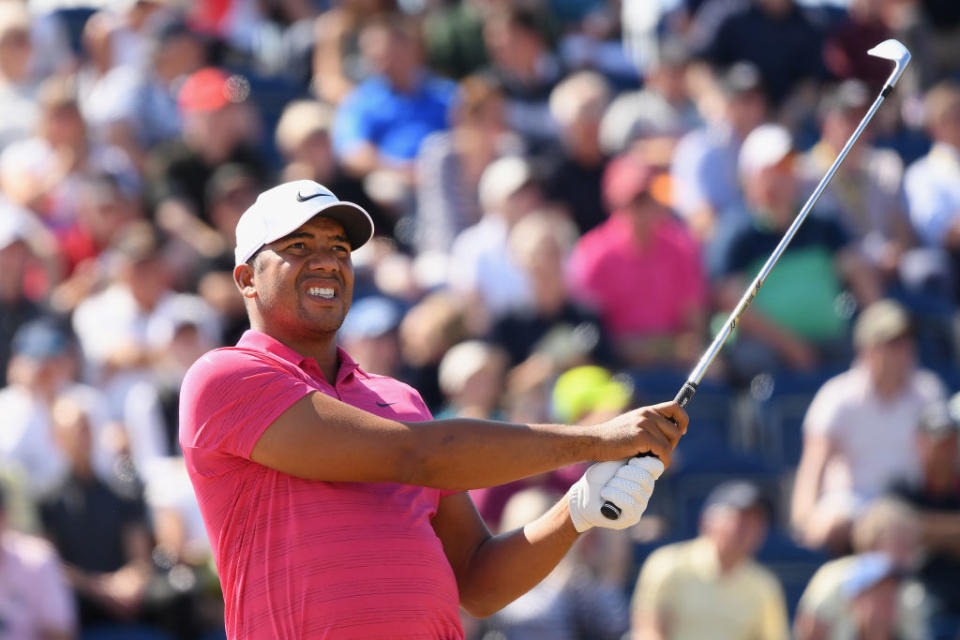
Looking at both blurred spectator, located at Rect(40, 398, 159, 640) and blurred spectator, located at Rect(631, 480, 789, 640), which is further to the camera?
blurred spectator, located at Rect(40, 398, 159, 640)

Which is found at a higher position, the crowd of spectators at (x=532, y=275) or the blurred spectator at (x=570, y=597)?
the crowd of spectators at (x=532, y=275)

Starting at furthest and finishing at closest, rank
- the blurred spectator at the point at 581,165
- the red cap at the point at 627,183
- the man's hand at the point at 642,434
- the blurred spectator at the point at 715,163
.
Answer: the blurred spectator at the point at 715,163 < the blurred spectator at the point at 581,165 < the red cap at the point at 627,183 < the man's hand at the point at 642,434

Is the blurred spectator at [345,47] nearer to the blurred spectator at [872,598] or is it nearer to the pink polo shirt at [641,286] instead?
the pink polo shirt at [641,286]

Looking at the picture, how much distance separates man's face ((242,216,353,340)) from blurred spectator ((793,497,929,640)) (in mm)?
4818

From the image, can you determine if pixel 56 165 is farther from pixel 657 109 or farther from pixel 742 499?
pixel 742 499

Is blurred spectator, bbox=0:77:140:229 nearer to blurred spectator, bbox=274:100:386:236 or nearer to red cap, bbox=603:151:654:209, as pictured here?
blurred spectator, bbox=274:100:386:236

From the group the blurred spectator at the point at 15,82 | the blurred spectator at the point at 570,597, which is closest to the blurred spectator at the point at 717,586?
the blurred spectator at the point at 570,597

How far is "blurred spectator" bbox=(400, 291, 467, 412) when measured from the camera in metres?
9.28

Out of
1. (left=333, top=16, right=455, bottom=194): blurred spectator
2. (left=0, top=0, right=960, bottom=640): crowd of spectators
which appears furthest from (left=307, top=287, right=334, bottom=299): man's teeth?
(left=333, top=16, right=455, bottom=194): blurred spectator

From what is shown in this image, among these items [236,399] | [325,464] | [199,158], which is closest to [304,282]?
[236,399]

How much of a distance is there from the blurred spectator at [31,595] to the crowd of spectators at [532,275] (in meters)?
0.01

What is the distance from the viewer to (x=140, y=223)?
10164mm

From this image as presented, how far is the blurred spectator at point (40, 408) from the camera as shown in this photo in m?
8.80

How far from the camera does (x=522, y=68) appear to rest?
41.1 feet
